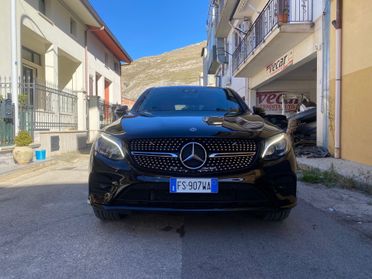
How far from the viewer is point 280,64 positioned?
47.0 feet

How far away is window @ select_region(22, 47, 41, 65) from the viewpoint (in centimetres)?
1594

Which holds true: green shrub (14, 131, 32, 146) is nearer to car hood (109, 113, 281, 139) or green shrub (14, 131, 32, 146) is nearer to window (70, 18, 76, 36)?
car hood (109, 113, 281, 139)

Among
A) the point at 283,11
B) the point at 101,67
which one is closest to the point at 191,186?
the point at 283,11

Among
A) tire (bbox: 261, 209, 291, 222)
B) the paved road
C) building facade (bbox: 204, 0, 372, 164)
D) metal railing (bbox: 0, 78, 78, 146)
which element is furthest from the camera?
metal railing (bbox: 0, 78, 78, 146)

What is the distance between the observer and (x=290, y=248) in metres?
3.48

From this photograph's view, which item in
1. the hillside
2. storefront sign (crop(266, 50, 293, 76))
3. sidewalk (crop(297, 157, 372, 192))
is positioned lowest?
sidewalk (crop(297, 157, 372, 192))

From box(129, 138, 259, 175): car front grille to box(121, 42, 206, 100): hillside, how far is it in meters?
90.9

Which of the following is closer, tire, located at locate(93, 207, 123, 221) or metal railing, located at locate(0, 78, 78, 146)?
tire, located at locate(93, 207, 123, 221)

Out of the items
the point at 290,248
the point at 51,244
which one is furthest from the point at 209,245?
the point at 51,244

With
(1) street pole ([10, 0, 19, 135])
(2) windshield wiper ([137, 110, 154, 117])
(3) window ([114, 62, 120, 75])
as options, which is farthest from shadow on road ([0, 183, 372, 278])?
(3) window ([114, 62, 120, 75])

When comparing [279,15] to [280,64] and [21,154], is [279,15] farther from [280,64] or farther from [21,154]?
[21,154]

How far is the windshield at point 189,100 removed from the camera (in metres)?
5.02

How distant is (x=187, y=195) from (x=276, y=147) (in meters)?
0.93

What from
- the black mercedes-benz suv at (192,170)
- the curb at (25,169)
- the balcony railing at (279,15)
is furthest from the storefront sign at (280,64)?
the black mercedes-benz suv at (192,170)
